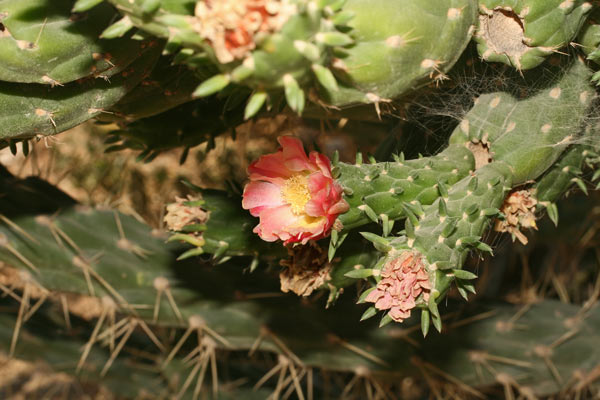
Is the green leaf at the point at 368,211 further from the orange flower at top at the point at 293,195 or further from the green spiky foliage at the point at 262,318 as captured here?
the green spiky foliage at the point at 262,318

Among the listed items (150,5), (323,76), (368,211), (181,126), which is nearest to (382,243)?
(368,211)

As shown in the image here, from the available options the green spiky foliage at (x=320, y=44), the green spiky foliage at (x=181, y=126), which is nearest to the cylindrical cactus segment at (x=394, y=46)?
the green spiky foliage at (x=320, y=44)

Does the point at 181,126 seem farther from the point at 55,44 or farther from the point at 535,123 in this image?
the point at 535,123

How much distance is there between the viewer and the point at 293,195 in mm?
929

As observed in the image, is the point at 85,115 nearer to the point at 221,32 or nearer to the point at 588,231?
the point at 221,32

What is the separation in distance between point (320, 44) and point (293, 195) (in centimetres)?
28

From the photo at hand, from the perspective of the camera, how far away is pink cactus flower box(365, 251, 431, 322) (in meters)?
0.87

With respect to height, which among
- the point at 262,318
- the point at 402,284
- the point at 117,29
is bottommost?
the point at 262,318

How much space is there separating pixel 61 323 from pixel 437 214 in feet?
5.12

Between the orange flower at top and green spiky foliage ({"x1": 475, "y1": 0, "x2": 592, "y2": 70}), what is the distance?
32cm

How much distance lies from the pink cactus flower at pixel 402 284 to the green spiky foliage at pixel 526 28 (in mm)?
348

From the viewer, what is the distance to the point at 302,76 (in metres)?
0.72

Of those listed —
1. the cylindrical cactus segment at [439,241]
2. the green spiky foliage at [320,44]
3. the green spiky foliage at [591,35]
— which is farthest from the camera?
the green spiky foliage at [591,35]

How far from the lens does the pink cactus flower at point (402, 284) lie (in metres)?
0.87
